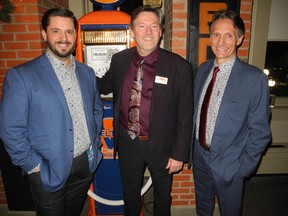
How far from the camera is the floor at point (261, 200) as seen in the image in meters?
2.51

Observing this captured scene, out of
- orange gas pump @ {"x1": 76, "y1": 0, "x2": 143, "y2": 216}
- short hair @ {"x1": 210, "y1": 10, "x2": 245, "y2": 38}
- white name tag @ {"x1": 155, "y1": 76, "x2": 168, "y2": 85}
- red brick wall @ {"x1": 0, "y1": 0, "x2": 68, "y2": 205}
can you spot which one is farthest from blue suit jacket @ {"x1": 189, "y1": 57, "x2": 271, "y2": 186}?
red brick wall @ {"x1": 0, "y1": 0, "x2": 68, "y2": 205}

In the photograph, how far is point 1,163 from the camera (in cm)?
230

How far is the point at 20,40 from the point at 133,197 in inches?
72.2

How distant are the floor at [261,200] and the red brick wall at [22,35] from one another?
5.45ft

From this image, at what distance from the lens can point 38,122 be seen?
1473mm

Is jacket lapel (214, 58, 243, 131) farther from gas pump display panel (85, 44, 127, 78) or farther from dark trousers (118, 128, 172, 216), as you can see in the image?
gas pump display panel (85, 44, 127, 78)

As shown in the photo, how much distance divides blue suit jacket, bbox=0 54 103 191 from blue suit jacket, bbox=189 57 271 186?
108cm

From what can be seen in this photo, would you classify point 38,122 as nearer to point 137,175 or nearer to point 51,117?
point 51,117

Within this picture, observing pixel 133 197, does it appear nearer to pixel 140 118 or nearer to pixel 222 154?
pixel 140 118

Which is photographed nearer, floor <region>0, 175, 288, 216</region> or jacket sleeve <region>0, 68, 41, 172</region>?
jacket sleeve <region>0, 68, 41, 172</region>

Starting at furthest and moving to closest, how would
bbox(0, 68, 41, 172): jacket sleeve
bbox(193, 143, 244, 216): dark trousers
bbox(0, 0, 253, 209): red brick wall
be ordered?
bbox(0, 0, 253, 209): red brick wall → bbox(193, 143, 244, 216): dark trousers → bbox(0, 68, 41, 172): jacket sleeve

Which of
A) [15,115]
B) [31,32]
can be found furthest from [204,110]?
[31,32]

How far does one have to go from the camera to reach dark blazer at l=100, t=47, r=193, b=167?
1.73m

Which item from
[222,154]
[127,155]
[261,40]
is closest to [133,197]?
[127,155]
